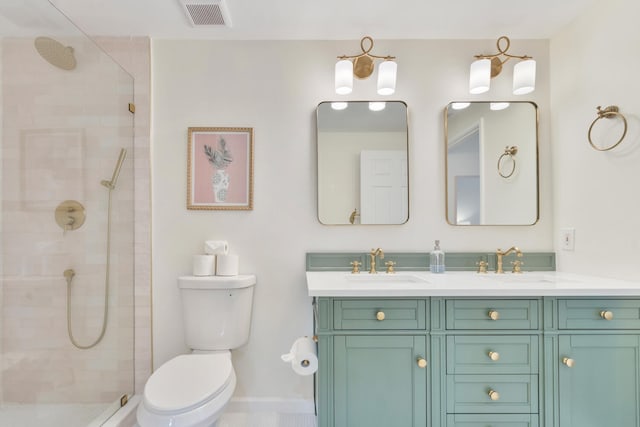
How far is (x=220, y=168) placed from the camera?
1.95 meters

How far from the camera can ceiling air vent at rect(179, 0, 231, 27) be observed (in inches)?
63.9

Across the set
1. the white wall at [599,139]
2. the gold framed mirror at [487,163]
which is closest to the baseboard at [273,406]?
the gold framed mirror at [487,163]

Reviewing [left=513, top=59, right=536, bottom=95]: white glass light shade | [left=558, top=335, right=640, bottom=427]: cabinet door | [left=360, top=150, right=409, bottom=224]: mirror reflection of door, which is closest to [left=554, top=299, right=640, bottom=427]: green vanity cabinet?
[left=558, top=335, right=640, bottom=427]: cabinet door

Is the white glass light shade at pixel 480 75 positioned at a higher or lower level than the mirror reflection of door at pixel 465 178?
higher

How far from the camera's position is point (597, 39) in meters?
1.65

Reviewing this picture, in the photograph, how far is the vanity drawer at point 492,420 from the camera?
4.43 ft

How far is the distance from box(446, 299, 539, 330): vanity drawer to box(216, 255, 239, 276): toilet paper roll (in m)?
1.10

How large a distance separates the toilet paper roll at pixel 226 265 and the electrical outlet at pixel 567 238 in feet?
5.94

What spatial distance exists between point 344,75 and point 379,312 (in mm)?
1224

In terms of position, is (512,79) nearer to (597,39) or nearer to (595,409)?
(597,39)

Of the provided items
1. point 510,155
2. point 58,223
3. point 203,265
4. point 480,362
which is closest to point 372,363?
point 480,362

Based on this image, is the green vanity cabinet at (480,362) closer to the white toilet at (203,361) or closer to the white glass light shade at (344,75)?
the white toilet at (203,361)

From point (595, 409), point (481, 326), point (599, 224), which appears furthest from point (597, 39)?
point (595, 409)

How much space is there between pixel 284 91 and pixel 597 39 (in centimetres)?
159
